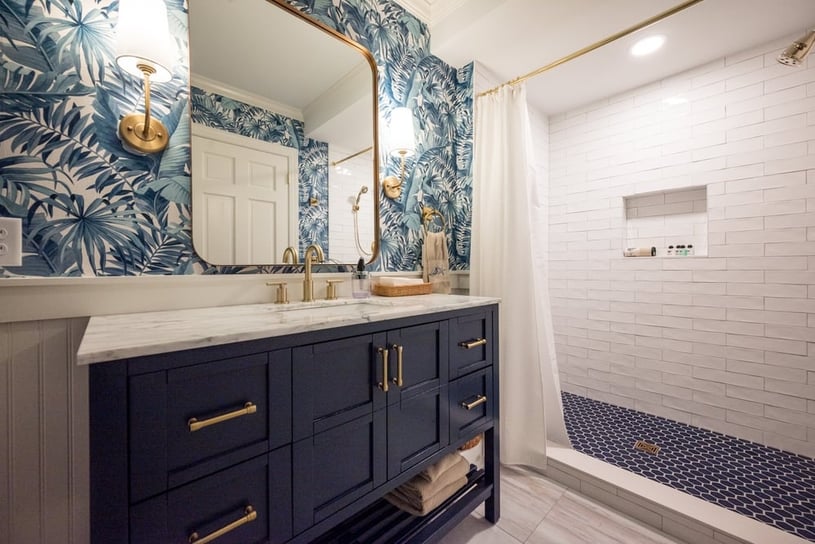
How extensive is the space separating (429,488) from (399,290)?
2.75 feet

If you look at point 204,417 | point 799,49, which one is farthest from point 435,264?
point 799,49

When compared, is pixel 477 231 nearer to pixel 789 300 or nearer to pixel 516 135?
pixel 516 135

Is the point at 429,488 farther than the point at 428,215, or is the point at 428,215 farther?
the point at 428,215

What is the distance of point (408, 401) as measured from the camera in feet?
3.62

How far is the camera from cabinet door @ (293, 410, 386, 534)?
84cm

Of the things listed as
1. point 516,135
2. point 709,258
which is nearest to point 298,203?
point 516,135

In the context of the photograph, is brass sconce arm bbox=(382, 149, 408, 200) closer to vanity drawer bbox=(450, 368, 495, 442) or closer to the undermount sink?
the undermount sink

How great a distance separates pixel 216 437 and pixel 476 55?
90.2 inches

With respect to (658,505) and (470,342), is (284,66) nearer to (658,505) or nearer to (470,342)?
(470,342)

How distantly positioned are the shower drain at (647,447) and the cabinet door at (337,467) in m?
1.72

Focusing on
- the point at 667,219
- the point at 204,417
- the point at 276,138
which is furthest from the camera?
the point at 667,219

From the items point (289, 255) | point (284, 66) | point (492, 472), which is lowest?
point (492, 472)

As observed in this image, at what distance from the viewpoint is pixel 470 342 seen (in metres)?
1.36

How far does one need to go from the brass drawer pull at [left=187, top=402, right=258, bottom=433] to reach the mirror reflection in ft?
2.16
